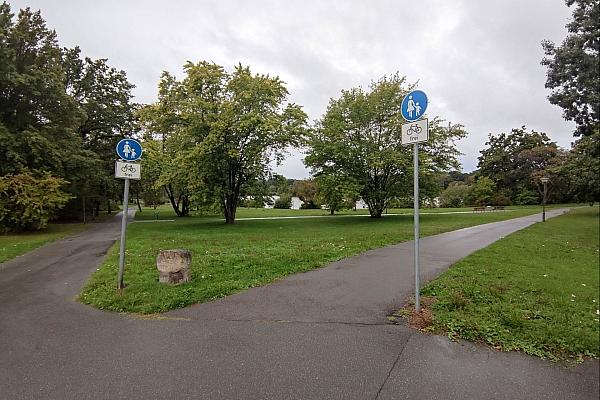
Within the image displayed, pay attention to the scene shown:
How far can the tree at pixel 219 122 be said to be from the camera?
1800 cm

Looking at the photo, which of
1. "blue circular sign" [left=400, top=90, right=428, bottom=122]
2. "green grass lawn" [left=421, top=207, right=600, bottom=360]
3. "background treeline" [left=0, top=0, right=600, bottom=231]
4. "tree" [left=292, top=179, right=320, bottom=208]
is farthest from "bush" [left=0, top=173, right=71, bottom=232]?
"tree" [left=292, top=179, right=320, bottom=208]

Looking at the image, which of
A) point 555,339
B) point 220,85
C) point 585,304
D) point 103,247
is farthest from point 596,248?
point 220,85

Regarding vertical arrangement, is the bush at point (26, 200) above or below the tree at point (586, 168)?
below

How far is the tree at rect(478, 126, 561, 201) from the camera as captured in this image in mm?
52500

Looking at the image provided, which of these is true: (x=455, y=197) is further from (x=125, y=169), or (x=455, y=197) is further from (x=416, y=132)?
(x=125, y=169)

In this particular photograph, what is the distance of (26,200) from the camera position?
49.0 feet

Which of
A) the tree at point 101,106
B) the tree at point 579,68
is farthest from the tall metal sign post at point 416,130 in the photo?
the tree at point 101,106

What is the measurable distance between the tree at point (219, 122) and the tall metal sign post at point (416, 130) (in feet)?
44.5

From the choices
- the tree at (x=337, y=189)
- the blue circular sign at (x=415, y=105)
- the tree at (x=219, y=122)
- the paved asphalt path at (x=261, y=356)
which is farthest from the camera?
the tree at (x=337, y=189)

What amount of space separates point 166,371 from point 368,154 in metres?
20.6

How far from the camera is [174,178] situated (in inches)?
755

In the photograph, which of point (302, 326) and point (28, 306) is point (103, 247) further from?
point (302, 326)

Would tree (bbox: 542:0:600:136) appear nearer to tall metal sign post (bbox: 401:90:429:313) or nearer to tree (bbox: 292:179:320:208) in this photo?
tall metal sign post (bbox: 401:90:429:313)

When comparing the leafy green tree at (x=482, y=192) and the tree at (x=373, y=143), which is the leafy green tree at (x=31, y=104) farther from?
the leafy green tree at (x=482, y=192)
